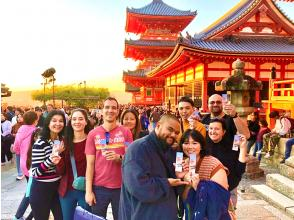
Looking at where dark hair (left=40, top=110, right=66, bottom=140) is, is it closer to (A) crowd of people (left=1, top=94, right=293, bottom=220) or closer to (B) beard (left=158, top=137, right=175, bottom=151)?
(A) crowd of people (left=1, top=94, right=293, bottom=220)

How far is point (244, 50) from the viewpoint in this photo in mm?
17875

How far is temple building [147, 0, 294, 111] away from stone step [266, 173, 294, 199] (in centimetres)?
1033

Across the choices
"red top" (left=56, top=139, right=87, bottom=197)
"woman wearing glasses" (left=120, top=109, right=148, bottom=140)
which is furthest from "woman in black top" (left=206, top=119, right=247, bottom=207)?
"red top" (left=56, top=139, right=87, bottom=197)

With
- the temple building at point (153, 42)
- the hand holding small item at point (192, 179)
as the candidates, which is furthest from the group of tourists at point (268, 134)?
the temple building at point (153, 42)

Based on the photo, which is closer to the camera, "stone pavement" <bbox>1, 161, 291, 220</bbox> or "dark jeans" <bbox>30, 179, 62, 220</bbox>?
"dark jeans" <bbox>30, 179, 62, 220</bbox>

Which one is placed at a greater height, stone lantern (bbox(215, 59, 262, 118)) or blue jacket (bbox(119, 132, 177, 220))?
stone lantern (bbox(215, 59, 262, 118))

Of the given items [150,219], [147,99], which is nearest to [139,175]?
[150,219]

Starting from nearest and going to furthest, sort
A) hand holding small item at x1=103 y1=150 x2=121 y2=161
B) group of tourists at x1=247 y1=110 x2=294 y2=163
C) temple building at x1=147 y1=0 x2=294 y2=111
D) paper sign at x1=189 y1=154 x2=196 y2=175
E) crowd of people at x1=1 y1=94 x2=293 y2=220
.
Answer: crowd of people at x1=1 y1=94 x2=293 y2=220, paper sign at x1=189 y1=154 x2=196 y2=175, hand holding small item at x1=103 y1=150 x2=121 y2=161, group of tourists at x1=247 y1=110 x2=294 y2=163, temple building at x1=147 y1=0 x2=294 y2=111

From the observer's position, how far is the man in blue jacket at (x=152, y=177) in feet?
9.11

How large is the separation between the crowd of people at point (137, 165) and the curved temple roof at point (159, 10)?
29.3 metres

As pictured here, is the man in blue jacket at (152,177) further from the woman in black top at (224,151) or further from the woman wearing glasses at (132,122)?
the woman wearing glasses at (132,122)

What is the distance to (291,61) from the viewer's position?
18.4m

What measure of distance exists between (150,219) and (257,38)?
18558mm

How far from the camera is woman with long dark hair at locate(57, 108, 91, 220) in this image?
4102mm
